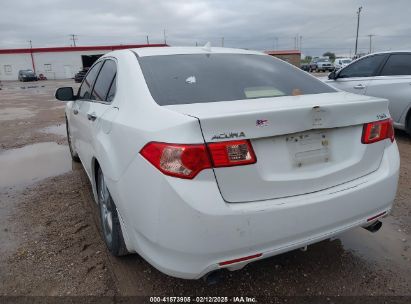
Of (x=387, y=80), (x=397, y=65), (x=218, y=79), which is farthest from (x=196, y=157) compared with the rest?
(x=397, y=65)

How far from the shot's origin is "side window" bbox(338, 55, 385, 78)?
6904 mm

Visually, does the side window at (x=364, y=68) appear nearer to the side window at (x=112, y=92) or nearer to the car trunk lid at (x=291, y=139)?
the car trunk lid at (x=291, y=139)

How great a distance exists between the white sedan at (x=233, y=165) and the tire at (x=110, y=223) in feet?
0.09

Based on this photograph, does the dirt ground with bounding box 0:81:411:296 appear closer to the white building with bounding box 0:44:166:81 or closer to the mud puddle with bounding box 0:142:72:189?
the mud puddle with bounding box 0:142:72:189

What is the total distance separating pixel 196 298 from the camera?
2449 millimetres

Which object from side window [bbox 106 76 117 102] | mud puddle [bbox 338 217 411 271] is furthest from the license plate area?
side window [bbox 106 76 117 102]

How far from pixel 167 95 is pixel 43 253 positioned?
1.82 m

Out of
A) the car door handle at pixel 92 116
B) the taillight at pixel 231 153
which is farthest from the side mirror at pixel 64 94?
the taillight at pixel 231 153

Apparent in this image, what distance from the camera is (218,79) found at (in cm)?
268

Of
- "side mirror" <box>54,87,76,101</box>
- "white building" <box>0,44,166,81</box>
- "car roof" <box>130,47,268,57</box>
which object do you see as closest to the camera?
"car roof" <box>130,47,268,57</box>

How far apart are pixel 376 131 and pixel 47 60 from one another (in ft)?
204

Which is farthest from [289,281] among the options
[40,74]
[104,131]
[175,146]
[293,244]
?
[40,74]

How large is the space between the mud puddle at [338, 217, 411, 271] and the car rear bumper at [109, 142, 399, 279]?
0.90m

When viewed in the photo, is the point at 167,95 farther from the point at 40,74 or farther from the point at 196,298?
the point at 40,74
